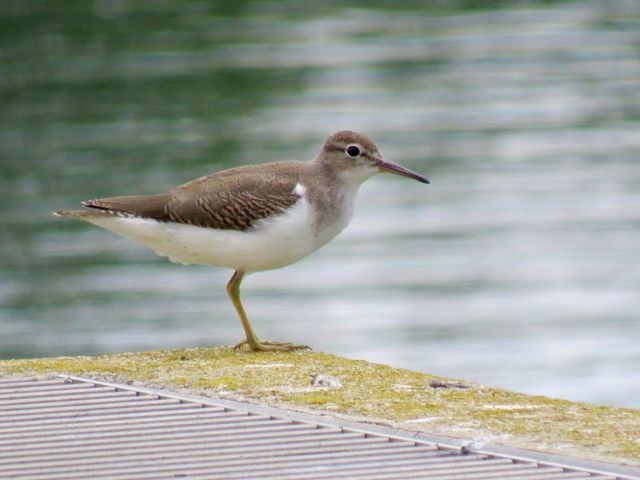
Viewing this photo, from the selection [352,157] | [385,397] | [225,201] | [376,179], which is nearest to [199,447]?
[385,397]

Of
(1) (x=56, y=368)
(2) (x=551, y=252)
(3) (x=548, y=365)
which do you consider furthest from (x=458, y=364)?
(1) (x=56, y=368)

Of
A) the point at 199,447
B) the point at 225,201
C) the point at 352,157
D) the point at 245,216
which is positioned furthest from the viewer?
the point at 352,157

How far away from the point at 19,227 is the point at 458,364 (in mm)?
8162

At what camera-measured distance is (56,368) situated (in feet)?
24.7

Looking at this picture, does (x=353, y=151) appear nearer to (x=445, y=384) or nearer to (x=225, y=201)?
(x=225, y=201)

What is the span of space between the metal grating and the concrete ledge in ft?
0.67

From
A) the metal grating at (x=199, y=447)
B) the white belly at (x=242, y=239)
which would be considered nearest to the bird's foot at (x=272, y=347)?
the white belly at (x=242, y=239)

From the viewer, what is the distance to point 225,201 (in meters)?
8.81

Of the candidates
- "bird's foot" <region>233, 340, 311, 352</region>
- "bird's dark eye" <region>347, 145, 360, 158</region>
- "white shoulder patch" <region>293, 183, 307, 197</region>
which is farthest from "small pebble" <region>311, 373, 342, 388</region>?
"bird's dark eye" <region>347, 145, 360, 158</region>

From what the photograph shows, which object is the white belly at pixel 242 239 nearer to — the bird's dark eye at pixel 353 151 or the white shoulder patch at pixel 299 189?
the white shoulder patch at pixel 299 189

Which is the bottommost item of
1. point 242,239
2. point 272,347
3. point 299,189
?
point 272,347

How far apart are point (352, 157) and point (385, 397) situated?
8.46 ft

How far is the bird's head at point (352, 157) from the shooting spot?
30.1 feet

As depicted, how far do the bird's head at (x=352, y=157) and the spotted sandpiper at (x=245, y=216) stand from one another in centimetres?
3
